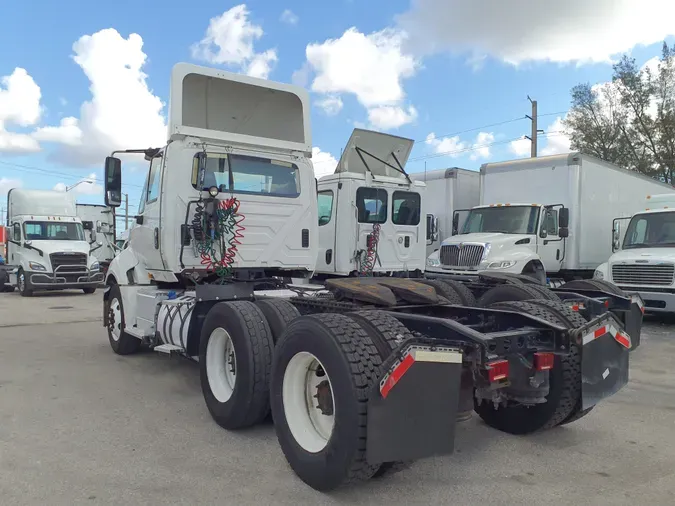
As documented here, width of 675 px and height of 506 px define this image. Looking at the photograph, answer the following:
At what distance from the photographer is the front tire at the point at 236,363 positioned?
4.30 meters

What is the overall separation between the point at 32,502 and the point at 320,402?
1.81 meters

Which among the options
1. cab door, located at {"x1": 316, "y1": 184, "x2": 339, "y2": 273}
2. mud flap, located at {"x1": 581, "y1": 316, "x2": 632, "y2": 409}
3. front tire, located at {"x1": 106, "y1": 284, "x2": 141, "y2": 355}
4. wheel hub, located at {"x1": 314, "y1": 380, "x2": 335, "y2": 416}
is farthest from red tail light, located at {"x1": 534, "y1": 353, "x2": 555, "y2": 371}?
cab door, located at {"x1": 316, "y1": 184, "x2": 339, "y2": 273}

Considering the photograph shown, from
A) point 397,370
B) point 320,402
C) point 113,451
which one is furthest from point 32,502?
point 397,370

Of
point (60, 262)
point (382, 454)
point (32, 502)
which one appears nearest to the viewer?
point (382, 454)

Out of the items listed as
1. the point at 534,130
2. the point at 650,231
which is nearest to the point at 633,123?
the point at 534,130

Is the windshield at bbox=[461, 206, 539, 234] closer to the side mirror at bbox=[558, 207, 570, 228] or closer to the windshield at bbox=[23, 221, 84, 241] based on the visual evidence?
the side mirror at bbox=[558, 207, 570, 228]

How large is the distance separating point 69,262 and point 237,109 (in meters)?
13.0

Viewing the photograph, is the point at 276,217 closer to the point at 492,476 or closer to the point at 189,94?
the point at 189,94

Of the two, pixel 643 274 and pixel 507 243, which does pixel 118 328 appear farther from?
pixel 643 274

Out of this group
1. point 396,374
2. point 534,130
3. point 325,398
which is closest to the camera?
point 396,374

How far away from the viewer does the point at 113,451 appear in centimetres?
412

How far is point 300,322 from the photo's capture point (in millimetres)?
3629

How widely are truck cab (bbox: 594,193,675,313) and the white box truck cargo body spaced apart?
132 inches

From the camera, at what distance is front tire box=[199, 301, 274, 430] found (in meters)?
4.30
